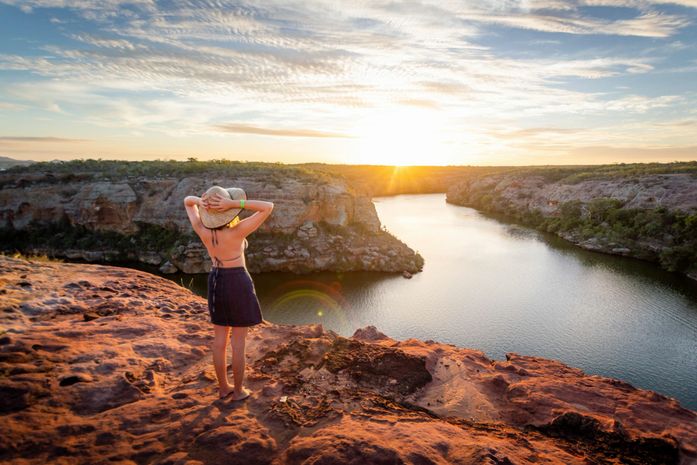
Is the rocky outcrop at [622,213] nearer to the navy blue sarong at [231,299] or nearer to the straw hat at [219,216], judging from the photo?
the navy blue sarong at [231,299]

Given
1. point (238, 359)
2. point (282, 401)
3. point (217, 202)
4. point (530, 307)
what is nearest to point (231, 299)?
point (238, 359)

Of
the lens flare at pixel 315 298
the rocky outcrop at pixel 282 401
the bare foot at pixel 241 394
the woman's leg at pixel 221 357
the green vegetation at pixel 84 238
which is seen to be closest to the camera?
the rocky outcrop at pixel 282 401

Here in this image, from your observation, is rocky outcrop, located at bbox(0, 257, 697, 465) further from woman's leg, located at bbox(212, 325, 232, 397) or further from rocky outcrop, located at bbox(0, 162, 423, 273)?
rocky outcrop, located at bbox(0, 162, 423, 273)

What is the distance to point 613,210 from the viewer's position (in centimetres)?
4281

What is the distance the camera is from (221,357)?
167 inches

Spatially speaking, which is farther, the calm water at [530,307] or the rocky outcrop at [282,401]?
the calm water at [530,307]

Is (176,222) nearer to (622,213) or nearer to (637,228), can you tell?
(637,228)

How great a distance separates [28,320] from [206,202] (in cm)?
394

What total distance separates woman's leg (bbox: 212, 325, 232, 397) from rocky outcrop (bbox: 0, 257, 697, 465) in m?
0.24

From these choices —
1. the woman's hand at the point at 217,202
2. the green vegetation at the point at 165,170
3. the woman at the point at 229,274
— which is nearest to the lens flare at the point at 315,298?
the green vegetation at the point at 165,170

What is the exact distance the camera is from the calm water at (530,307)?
17656 mm

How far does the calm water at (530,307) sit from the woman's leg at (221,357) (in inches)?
636

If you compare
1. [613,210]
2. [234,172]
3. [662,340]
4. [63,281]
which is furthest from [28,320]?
[613,210]

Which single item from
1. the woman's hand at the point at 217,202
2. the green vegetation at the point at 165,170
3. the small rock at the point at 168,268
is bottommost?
the small rock at the point at 168,268
